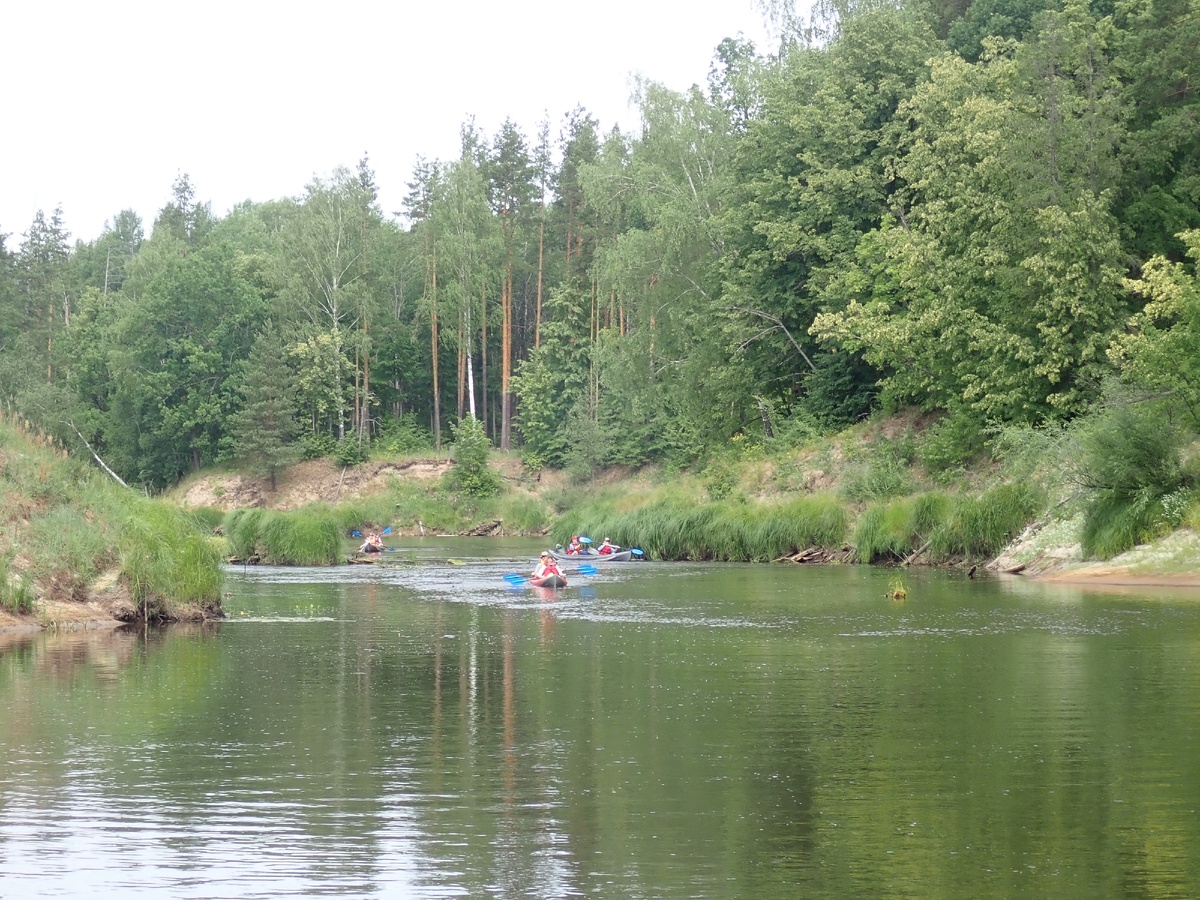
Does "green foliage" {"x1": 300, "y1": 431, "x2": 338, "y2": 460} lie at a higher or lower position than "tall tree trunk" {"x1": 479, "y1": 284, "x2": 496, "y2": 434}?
lower

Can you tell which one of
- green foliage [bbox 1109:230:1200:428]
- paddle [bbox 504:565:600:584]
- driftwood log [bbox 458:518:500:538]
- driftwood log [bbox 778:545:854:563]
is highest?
green foliage [bbox 1109:230:1200:428]

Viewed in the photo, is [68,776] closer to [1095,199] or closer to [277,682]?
[277,682]

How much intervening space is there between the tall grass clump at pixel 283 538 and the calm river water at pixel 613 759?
1992cm

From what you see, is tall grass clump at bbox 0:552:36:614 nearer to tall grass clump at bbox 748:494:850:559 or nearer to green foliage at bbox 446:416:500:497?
tall grass clump at bbox 748:494:850:559

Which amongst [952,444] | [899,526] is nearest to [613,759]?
[899,526]

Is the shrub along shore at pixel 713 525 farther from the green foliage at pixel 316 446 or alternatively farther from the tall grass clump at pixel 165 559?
the green foliage at pixel 316 446

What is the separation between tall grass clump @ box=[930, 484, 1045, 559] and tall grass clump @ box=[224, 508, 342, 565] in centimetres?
1893

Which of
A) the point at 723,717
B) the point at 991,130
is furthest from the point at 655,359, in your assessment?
the point at 723,717

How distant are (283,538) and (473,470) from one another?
1448 inches

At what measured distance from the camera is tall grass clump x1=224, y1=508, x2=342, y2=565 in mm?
48656

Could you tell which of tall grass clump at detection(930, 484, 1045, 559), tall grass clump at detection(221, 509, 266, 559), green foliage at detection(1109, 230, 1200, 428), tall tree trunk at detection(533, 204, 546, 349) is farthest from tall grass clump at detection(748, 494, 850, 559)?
tall tree trunk at detection(533, 204, 546, 349)

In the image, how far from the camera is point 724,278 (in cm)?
6644

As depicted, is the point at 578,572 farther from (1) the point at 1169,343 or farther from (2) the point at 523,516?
(2) the point at 523,516

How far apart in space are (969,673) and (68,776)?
39.4 ft
